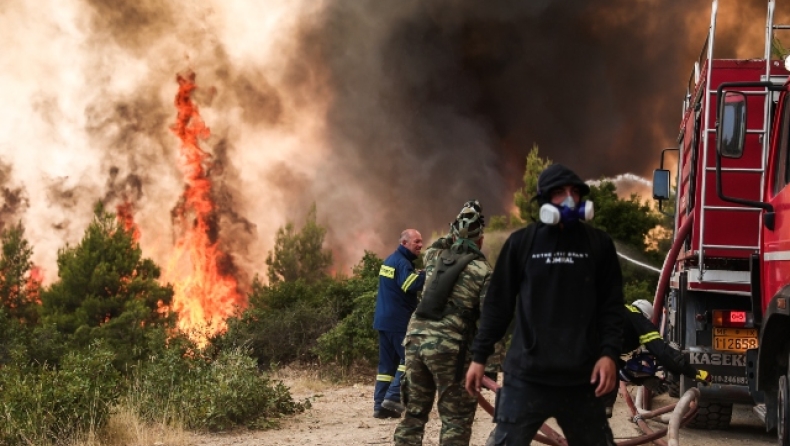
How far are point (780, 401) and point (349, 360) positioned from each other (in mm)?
10308

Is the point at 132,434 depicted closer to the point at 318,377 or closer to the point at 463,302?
the point at 463,302

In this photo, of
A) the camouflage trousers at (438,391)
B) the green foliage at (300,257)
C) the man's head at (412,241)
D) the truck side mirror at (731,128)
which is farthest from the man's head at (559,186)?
the green foliage at (300,257)

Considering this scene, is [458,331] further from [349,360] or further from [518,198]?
[518,198]

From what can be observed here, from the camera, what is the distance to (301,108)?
53656mm

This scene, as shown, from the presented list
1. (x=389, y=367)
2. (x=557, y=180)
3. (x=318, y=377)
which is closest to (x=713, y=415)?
(x=389, y=367)

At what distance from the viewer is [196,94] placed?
2112 inches

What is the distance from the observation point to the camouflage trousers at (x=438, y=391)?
5.55 m

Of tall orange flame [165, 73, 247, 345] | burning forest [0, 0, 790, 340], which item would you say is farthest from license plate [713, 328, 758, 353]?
burning forest [0, 0, 790, 340]

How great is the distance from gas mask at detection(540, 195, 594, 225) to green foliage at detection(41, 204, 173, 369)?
95.2ft

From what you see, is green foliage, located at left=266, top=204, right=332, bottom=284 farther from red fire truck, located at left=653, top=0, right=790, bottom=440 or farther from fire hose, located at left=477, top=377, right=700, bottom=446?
fire hose, located at left=477, top=377, right=700, bottom=446

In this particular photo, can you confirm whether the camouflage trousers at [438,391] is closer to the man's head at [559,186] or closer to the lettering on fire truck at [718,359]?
the man's head at [559,186]

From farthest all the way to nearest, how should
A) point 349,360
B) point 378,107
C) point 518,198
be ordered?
point 378,107
point 518,198
point 349,360

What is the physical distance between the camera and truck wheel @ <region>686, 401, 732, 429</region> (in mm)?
8742

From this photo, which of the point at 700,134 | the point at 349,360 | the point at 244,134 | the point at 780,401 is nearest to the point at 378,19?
the point at 244,134
